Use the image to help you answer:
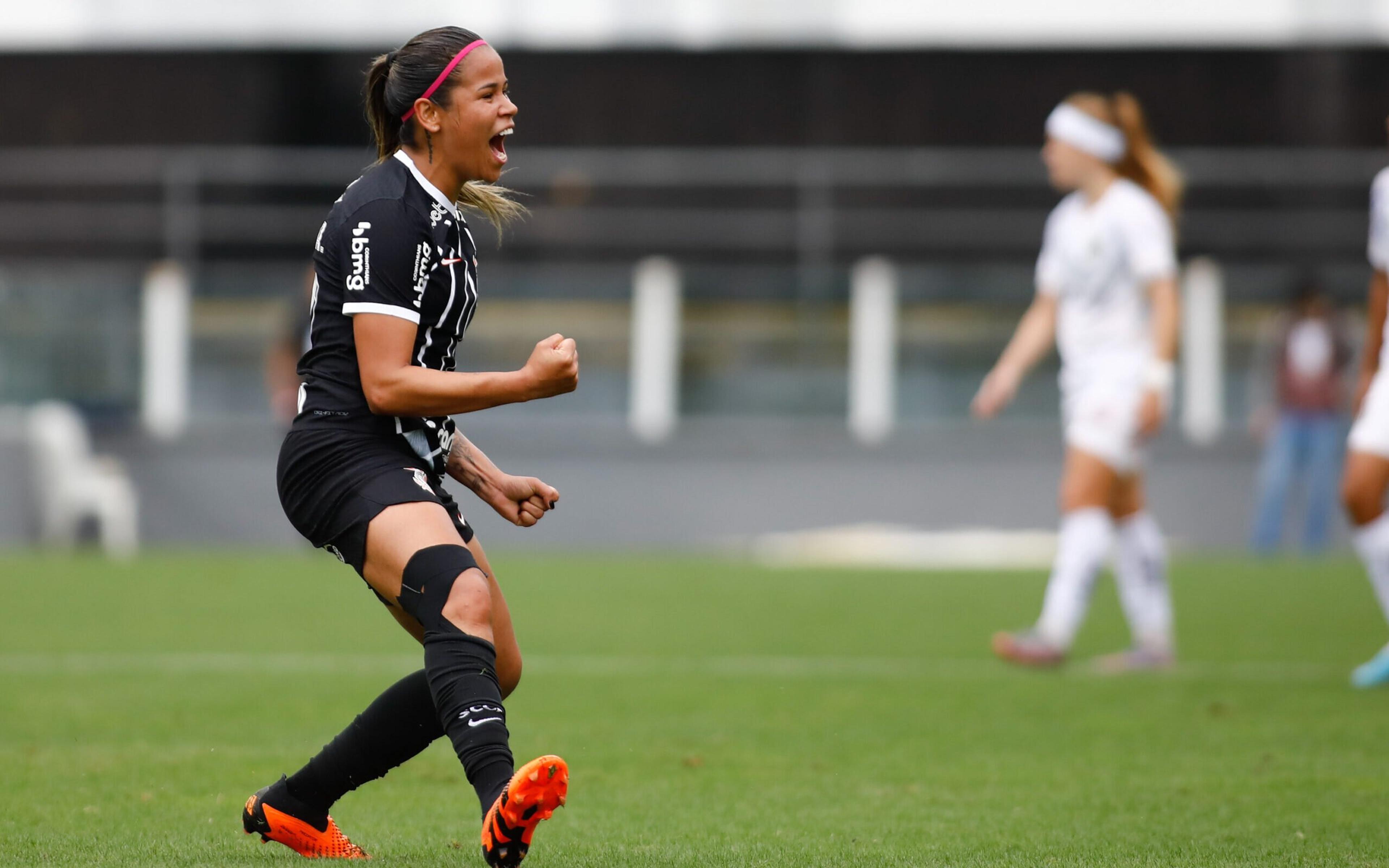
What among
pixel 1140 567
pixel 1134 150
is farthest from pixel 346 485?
pixel 1134 150

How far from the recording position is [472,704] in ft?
11.5

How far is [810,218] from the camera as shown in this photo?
65.0ft

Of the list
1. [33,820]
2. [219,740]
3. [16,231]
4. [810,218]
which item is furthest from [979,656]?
[16,231]

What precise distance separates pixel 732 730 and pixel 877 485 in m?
12.2

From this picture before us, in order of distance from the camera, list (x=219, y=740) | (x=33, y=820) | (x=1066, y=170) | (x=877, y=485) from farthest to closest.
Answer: (x=877, y=485) < (x=1066, y=170) < (x=219, y=740) < (x=33, y=820)

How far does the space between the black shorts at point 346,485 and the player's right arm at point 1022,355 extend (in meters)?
4.07

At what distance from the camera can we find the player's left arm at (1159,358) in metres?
7.26

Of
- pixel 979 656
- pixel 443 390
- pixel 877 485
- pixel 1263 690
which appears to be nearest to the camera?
pixel 443 390

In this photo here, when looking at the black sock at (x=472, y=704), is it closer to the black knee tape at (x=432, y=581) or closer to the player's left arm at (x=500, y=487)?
the black knee tape at (x=432, y=581)

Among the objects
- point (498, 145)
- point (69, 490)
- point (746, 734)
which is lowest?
point (69, 490)

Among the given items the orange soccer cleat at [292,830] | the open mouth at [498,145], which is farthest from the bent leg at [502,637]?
the open mouth at [498,145]

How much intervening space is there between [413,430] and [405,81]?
0.75 metres

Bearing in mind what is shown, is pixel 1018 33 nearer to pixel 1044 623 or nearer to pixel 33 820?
pixel 1044 623

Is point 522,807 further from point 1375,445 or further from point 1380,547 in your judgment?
point 1380,547
